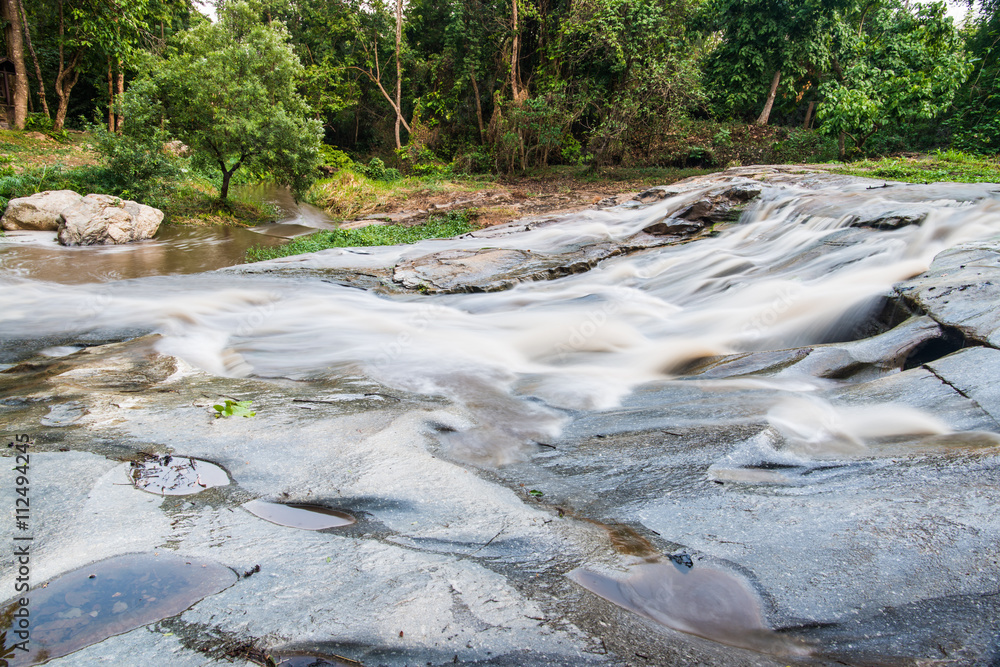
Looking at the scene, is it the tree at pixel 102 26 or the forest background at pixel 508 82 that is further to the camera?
the tree at pixel 102 26

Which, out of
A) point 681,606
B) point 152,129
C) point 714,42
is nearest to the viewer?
point 681,606

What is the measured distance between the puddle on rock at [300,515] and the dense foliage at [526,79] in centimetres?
1343

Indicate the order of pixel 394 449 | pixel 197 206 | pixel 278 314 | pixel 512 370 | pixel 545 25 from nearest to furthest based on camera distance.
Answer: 1. pixel 394 449
2. pixel 512 370
3. pixel 278 314
4. pixel 197 206
5. pixel 545 25

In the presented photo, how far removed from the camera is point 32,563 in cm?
211

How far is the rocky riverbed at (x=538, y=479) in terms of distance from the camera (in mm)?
1885

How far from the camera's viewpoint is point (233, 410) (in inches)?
150

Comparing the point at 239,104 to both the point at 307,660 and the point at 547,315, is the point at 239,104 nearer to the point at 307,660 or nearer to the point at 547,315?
the point at 547,315

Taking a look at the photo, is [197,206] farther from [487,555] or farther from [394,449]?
[487,555]

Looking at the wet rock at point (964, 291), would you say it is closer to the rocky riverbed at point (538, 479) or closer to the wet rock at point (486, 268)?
the rocky riverbed at point (538, 479)

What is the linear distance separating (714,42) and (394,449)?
28.3 meters

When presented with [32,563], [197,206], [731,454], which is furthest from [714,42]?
[32,563]

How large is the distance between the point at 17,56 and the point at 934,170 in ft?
87.1

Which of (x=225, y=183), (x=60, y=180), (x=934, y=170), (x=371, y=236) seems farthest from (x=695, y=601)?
(x=60, y=180)

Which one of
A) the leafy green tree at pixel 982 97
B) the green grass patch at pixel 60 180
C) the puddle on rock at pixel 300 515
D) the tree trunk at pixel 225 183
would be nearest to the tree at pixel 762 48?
the leafy green tree at pixel 982 97
